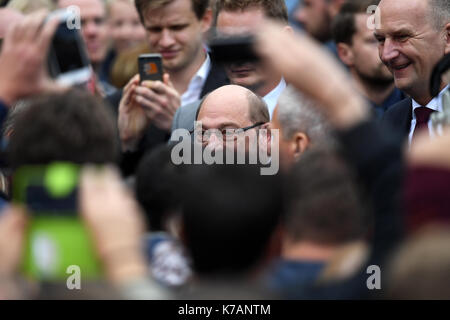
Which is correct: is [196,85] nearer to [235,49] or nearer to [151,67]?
[151,67]

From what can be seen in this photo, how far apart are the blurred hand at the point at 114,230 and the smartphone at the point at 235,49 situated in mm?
626

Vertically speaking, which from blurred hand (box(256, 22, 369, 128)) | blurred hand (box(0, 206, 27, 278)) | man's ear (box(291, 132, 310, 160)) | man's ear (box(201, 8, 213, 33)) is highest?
man's ear (box(201, 8, 213, 33))

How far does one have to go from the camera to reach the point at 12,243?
2.29m

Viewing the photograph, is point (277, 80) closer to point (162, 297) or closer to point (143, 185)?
point (143, 185)

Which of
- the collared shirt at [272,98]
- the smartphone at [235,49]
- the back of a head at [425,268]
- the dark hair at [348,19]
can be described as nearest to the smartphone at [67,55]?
the smartphone at [235,49]

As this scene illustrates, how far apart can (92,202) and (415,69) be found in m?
2.80

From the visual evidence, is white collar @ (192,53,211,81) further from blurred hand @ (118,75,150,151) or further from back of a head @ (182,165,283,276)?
back of a head @ (182,165,283,276)

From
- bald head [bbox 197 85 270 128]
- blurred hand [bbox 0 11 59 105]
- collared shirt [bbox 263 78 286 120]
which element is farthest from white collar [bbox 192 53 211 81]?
blurred hand [bbox 0 11 59 105]

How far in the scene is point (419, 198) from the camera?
2254mm

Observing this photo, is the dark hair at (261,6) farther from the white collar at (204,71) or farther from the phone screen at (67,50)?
the phone screen at (67,50)

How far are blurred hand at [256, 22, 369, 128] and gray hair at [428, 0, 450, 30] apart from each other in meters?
2.44

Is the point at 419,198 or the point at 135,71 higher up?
the point at 135,71

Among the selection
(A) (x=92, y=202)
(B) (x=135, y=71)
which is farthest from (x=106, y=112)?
(B) (x=135, y=71)

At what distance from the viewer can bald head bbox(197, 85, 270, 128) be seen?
411cm
